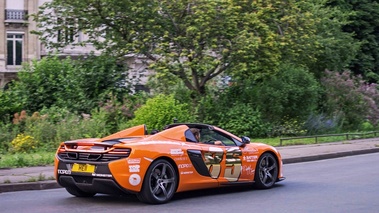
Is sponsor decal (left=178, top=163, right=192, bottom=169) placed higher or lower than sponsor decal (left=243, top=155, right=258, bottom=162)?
lower

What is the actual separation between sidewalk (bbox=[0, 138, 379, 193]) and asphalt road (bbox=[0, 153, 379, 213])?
0.33m

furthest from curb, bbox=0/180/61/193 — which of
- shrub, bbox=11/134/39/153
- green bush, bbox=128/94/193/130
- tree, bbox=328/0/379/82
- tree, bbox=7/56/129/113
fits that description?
tree, bbox=328/0/379/82

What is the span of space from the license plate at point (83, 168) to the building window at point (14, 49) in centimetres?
3643

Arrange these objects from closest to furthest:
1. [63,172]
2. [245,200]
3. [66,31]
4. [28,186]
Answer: [63,172] < [245,200] < [28,186] < [66,31]

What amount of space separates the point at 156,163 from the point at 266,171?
3.35 m

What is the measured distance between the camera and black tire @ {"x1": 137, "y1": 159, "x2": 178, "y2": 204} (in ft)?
36.1

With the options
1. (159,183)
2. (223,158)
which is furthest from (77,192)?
(223,158)

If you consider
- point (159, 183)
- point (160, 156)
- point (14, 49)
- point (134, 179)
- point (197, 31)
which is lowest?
point (159, 183)

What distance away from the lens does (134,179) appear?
1077 cm

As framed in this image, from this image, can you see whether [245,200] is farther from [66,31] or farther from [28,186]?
[66,31]

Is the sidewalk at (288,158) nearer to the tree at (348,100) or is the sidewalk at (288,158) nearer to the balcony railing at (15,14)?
the tree at (348,100)

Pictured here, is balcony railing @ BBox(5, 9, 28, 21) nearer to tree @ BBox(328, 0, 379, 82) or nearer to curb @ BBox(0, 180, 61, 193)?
tree @ BBox(328, 0, 379, 82)

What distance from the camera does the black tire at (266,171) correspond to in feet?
44.0

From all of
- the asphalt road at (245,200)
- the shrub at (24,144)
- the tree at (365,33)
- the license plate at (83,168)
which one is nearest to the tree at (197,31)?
the shrub at (24,144)
